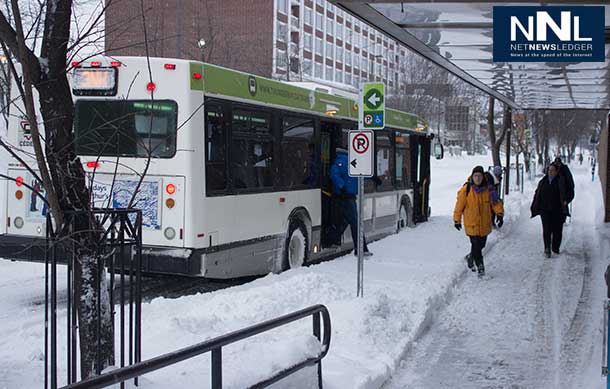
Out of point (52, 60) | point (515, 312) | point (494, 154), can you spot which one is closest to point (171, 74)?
point (52, 60)

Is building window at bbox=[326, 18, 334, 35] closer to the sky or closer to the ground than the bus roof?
closer to the sky

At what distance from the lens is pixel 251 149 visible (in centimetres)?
1061

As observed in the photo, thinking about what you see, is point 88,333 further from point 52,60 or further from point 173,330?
point 173,330

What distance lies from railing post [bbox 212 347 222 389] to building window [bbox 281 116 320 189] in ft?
24.5

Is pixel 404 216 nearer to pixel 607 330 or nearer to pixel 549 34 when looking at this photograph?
pixel 549 34

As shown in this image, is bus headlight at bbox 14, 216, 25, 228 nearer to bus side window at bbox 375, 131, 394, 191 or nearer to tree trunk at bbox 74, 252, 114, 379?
tree trunk at bbox 74, 252, 114, 379

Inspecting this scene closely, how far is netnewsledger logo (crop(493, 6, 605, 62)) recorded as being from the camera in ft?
29.7

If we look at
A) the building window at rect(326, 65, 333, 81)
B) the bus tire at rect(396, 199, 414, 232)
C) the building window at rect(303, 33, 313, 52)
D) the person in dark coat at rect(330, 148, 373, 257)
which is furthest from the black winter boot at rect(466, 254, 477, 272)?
the building window at rect(326, 65, 333, 81)

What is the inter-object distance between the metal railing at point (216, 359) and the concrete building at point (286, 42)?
11611 millimetres

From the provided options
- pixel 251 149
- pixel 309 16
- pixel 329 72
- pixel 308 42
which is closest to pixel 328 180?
pixel 251 149

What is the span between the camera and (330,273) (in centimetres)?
1112

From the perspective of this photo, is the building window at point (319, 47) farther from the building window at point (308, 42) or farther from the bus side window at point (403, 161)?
the bus side window at point (403, 161)

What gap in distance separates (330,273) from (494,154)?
1839cm

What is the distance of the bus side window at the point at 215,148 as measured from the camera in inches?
377
